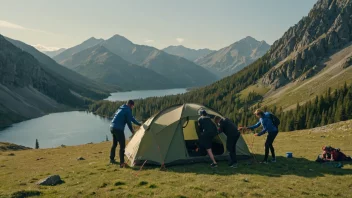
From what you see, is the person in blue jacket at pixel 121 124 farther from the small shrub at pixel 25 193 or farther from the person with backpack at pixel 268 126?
the person with backpack at pixel 268 126

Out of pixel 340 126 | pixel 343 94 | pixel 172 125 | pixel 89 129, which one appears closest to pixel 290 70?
pixel 343 94

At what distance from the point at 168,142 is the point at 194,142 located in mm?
4198

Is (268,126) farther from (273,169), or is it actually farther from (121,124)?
(121,124)

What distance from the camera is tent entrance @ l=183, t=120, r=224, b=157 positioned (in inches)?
816

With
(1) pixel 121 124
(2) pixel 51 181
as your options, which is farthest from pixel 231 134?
(2) pixel 51 181

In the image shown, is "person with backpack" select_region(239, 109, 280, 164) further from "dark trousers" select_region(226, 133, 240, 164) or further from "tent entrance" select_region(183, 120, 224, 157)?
"tent entrance" select_region(183, 120, 224, 157)

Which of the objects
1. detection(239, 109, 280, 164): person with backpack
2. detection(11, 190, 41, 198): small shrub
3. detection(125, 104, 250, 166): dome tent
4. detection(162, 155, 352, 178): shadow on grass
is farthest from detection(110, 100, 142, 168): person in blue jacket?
detection(239, 109, 280, 164): person with backpack

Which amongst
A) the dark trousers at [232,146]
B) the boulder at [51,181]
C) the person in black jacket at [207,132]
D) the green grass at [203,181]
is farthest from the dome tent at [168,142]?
the boulder at [51,181]

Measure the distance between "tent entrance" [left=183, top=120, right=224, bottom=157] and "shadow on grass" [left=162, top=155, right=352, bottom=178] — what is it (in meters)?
1.21

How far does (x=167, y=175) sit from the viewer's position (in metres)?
16.9

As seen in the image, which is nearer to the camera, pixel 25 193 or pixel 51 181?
pixel 25 193

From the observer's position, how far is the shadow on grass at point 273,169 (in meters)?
17.0

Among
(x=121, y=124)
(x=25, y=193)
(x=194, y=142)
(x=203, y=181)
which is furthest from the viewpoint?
(x=194, y=142)

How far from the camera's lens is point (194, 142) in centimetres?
2336
